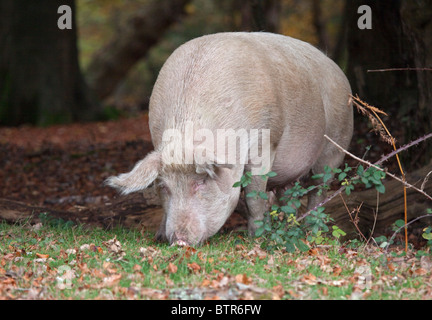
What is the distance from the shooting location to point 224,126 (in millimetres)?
6500

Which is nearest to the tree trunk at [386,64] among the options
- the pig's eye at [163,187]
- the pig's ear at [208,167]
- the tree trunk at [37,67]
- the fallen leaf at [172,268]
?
the pig's ear at [208,167]

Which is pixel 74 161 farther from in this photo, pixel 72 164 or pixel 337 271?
pixel 337 271

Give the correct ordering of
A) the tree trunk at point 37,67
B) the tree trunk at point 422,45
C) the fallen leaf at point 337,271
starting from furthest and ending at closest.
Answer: the tree trunk at point 37,67 → the tree trunk at point 422,45 → the fallen leaf at point 337,271

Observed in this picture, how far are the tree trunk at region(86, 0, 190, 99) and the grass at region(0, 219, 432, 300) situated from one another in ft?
54.3

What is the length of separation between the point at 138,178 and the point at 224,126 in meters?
0.98

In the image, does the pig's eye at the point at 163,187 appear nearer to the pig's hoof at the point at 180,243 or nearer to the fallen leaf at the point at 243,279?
the pig's hoof at the point at 180,243

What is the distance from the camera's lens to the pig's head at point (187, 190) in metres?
6.16

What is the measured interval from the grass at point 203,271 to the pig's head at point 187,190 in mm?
192

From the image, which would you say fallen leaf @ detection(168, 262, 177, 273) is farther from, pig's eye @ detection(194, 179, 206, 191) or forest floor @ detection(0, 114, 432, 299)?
pig's eye @ detection(194, 179, 206, 191)

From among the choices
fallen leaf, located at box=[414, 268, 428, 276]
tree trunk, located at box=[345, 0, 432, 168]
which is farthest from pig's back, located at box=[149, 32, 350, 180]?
tree trunk, located at box=[345, 0, 432, 168]

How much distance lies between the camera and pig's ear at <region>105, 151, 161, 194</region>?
6.12m

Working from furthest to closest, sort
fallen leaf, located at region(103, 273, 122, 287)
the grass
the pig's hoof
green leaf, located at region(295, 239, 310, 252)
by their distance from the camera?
green leaf, located at region(295, 239, 310, 252) < the pig's hoof < fallen leaf, located at region(103, 273, 122, 287) < the grass

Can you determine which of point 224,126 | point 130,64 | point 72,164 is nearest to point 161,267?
point 224,126

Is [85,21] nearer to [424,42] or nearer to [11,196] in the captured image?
[11,196]
